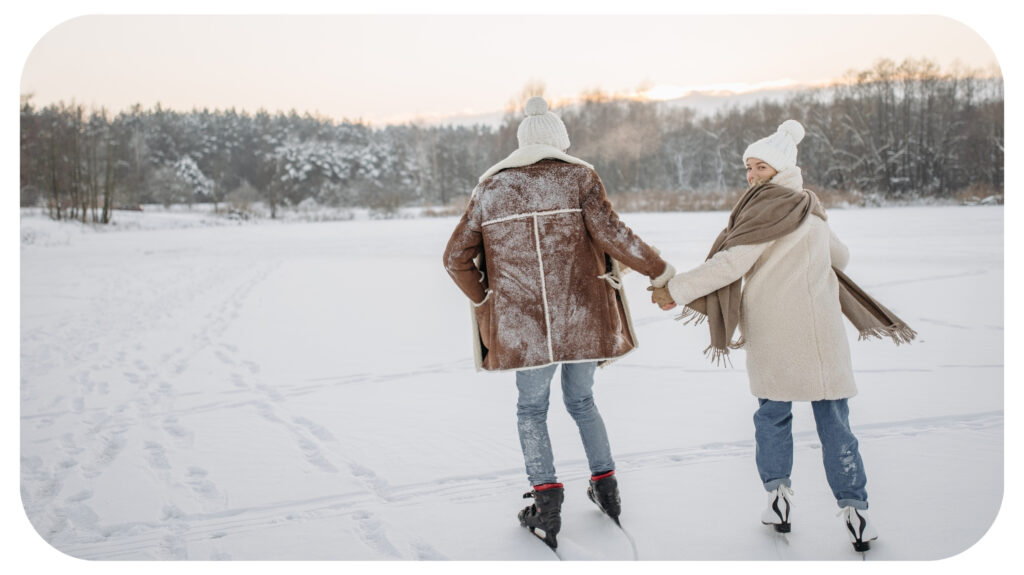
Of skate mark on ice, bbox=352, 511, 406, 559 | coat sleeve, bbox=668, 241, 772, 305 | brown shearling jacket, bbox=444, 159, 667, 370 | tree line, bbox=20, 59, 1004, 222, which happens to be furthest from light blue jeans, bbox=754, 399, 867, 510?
tree line, bbox=20, 59, 1004, 222

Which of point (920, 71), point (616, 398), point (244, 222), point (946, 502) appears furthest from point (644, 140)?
point (946, 502)

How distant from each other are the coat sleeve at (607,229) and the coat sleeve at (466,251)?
393mm

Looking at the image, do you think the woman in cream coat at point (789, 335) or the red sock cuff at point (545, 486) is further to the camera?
the red sock cuff at point (545, 486)

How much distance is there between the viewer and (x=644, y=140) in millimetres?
21000

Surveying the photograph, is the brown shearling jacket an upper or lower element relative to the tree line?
lower

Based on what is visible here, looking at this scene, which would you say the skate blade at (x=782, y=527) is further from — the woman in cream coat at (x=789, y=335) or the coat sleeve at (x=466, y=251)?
the coat sleeve at (x=466, y=251)

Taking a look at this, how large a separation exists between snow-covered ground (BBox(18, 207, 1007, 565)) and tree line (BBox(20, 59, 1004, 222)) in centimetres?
434

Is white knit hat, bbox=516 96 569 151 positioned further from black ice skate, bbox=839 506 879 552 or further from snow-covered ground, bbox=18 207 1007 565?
black ice skate, bbox=839 506 879 552

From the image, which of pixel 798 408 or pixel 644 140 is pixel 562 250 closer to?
pixel 798 408

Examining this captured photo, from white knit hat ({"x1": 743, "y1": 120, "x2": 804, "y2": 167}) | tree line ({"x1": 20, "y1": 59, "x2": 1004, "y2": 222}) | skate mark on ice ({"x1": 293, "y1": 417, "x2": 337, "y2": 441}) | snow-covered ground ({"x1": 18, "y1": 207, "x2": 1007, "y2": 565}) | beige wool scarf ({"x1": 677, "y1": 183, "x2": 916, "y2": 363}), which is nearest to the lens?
beige wool scarf ({"x1": 677, "y1": 183, "x2": 916, "y2": 363})

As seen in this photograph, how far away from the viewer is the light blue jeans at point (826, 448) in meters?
2.62

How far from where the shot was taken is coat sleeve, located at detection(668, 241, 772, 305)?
2646mm

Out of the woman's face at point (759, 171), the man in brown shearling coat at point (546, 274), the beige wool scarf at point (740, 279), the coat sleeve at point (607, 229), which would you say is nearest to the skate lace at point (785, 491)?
the beige wool scarf at point (740, 279)

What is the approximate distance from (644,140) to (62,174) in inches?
578
